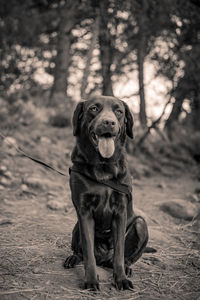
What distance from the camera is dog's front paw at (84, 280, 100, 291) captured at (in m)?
2.31

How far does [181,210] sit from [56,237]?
2.40 m

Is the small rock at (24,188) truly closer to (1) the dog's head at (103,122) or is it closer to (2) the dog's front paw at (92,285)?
(1) the dog's head at (103,122)

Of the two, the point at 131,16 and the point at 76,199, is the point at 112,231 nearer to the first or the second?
the point at 76,199

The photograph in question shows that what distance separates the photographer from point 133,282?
2.55m

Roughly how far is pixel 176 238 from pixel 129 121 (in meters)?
2.12

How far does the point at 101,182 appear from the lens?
8.02ft

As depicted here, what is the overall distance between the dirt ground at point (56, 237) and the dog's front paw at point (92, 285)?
49 mm

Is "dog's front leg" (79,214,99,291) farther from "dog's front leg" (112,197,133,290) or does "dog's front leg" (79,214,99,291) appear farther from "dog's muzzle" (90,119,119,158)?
"dog's muzzle" (90,119,119,158)

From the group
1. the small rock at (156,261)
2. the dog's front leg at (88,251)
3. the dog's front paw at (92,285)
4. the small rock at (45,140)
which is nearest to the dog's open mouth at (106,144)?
the dog's front leg at (88,251)

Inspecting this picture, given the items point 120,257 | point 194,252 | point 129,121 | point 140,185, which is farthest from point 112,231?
point 140,185

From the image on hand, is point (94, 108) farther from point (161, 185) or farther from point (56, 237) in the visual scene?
point (161, 185)

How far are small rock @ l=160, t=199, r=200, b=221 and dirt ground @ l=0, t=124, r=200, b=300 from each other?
0.40 feet

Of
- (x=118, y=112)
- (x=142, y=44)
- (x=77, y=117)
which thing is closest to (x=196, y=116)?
(x=142, y=44)

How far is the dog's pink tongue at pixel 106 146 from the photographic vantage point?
238cm
